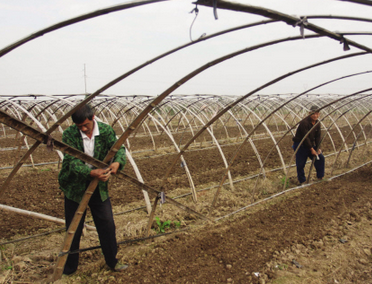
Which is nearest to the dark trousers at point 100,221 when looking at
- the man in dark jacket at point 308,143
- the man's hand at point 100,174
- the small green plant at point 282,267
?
the man's hand at point 100,174

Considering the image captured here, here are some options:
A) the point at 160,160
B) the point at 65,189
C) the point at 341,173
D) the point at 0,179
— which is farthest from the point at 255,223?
the point at 0,179

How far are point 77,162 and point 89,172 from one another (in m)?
0.15

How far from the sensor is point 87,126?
2633mm

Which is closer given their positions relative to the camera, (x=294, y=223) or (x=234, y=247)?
(x=234, y=247)

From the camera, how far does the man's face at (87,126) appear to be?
8.44ft

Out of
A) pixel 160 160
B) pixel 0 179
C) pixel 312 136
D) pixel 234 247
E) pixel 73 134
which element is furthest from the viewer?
Answer: pixel 160 160

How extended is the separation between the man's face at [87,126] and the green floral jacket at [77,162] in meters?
0.07

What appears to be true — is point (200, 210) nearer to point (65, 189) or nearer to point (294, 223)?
point (294, 223)

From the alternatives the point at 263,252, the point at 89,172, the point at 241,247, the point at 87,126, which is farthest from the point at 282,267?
the point at 87,126

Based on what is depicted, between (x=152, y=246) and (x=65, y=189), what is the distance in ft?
4.65

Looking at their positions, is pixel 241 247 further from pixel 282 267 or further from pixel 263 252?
pixel 282 267

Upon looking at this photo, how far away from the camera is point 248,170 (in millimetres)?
7520

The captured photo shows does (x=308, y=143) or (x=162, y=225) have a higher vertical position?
(x=308, y=143)

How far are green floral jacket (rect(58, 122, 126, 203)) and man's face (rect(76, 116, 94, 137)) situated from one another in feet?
0.23
